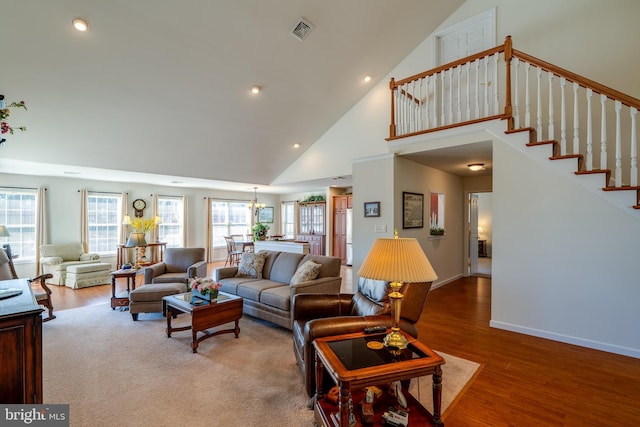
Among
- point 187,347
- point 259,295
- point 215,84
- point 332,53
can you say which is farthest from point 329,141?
point 187,347

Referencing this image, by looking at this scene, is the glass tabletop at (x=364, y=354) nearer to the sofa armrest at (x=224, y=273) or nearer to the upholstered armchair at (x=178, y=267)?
the sofa armrest at (x=224, y=273)

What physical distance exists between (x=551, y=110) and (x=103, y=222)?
30.7ft

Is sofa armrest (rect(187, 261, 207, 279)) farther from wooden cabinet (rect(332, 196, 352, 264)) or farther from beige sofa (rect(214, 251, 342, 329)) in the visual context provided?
wooden cabinet (rect(332, 196, 352, 264))

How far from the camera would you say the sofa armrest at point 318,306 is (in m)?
2.70

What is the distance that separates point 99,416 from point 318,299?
5.91 feet

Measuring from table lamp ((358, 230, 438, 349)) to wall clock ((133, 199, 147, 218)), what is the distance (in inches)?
320

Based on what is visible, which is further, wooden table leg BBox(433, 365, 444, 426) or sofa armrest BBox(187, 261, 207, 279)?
sofa armrest BBox(187, 261, 207, 279)

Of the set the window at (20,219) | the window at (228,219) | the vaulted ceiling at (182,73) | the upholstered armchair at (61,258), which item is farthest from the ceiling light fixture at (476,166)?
the window at (20,219)

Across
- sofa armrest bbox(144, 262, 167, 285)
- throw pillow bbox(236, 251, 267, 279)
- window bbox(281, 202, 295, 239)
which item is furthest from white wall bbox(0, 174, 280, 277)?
throw pillow bbox(236, 251, 267, 279)

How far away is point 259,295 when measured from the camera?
12.4 ft

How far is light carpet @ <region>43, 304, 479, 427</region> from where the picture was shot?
204 cm

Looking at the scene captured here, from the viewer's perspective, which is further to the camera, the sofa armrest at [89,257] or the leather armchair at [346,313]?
the sofa armrest at [89,257]

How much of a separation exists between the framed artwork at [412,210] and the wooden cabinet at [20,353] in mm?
4421

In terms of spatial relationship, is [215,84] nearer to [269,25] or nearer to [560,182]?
[269,25]
